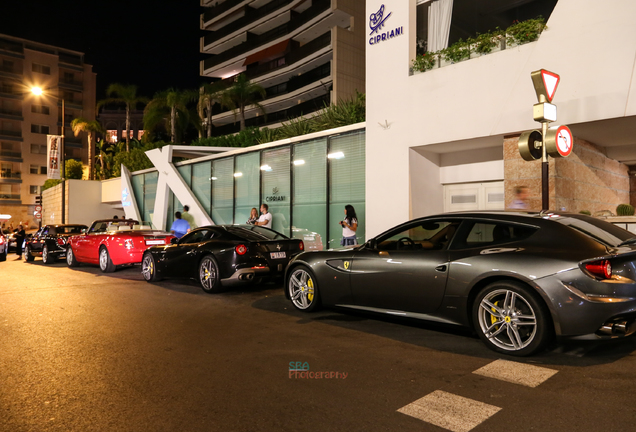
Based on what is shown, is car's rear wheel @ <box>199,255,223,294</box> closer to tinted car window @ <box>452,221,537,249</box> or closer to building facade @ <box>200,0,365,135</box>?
tinted car window @ <box>452,221,537,249</box>

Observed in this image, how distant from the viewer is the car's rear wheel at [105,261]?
12.5 meters

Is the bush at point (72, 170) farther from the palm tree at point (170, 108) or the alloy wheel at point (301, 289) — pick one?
the alloy wheel at point (301, 289)

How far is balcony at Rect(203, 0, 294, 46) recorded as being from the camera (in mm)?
47794

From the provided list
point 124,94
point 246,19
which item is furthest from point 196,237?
point 246,19

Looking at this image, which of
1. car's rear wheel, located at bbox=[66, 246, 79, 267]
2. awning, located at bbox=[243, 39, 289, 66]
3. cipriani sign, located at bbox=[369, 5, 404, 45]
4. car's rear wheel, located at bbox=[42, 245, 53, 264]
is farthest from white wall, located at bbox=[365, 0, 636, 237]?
awning, located at bbox=[243, 39, 289, 66]

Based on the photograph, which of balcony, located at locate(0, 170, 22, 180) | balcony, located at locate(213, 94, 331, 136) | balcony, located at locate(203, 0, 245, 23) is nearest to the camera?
balcony, located at locate(213, 94, 331, 136)

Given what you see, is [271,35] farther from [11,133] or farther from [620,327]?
[620,327]

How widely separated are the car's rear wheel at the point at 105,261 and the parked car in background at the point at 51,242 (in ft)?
14.3

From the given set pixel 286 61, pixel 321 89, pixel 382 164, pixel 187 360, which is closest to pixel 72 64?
pixel 286 61

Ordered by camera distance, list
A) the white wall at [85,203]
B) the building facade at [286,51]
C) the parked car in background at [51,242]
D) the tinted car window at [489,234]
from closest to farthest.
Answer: the tinted car window at [489,234] → the parked car in background at [51,242] → the white wall at [85,203] → the building facade at [286,51]

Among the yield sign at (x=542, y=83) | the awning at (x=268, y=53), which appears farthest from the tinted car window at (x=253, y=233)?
the awning at (x=268, y=53)

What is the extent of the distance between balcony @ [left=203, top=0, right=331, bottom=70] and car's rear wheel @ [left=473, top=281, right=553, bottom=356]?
40221mm

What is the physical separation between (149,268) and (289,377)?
741 cm

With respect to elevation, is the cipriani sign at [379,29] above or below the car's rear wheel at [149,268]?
above
